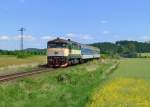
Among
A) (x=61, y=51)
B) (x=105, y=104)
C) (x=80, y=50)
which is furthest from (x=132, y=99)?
(x=80, y=50)

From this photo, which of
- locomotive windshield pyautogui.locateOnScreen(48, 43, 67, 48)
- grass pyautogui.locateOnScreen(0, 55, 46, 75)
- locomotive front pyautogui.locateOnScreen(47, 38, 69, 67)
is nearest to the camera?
grass pyautogui.locateOnScreen(0, 55, 46, 75)

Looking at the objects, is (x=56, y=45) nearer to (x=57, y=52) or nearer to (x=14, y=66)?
(x=57, y=52)

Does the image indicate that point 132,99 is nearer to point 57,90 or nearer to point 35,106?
point 35,106

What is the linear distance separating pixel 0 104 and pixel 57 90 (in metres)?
5.80

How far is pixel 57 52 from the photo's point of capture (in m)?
54.4

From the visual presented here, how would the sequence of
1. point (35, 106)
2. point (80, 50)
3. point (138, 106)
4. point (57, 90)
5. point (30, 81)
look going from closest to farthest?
point (138, 106), point (35, 106), point (57, 90), point (30, 81), point (80, 50)

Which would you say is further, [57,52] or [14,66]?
[57,52]

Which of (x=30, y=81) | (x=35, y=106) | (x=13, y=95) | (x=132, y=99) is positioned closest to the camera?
(x=35, y=106)

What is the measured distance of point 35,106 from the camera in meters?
16.3

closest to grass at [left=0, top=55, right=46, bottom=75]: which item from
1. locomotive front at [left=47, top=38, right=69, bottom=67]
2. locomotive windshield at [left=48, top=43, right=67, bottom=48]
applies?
locomotive front at [left=47, top=38, right=69, bottom=67]

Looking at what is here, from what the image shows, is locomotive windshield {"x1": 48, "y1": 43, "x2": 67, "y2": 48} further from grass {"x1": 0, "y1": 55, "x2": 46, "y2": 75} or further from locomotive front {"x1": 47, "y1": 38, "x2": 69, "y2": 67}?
grass {"x1": 0, "y1": 55, "x2": 46, "y2": 75}

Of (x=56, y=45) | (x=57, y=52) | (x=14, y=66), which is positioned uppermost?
(x=56, y=45)

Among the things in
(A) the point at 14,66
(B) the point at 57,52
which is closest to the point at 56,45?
(B) the point at 57,52

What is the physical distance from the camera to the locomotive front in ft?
177
